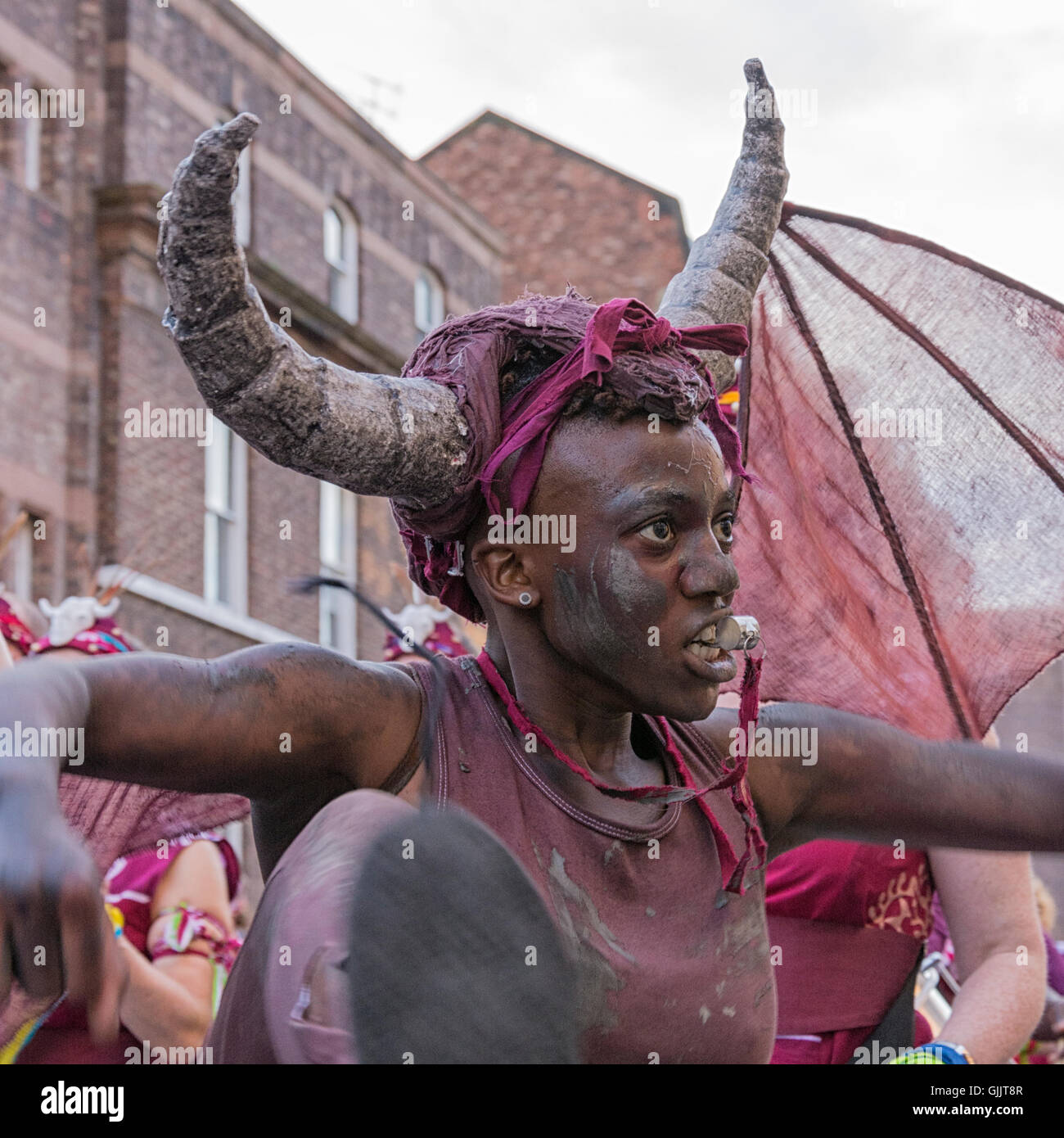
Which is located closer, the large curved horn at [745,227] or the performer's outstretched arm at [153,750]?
the performer's outstretched arm at [153,750]

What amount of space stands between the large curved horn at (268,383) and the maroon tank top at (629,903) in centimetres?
33

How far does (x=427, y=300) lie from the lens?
2122 cm

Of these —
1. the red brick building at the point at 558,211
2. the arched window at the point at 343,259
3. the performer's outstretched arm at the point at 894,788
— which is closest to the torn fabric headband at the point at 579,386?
the performer's outstretched arm at the point at 894,788

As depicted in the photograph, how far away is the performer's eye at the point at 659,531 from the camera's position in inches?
86.3

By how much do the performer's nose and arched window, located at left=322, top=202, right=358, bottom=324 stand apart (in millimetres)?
17299

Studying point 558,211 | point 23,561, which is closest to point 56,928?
point 23,561

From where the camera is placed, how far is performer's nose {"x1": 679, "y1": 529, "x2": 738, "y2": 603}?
2158mm

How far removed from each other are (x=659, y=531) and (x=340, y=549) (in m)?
16.3

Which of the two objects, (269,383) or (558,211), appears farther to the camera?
(558,211)

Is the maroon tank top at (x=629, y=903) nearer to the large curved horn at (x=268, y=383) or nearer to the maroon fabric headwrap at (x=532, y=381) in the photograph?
the maroon fabric headwrap at (x=532, y=381)

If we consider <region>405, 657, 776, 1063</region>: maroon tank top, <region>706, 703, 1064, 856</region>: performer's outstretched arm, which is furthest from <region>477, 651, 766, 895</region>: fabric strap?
<region>706, 703, 1064, 856</region>: performer's outstretched arm

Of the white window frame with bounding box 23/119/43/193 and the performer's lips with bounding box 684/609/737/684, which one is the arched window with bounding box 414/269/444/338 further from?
the performer's lips with bounding box 684/609/737/684

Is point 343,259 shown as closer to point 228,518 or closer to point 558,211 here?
point 228,518
